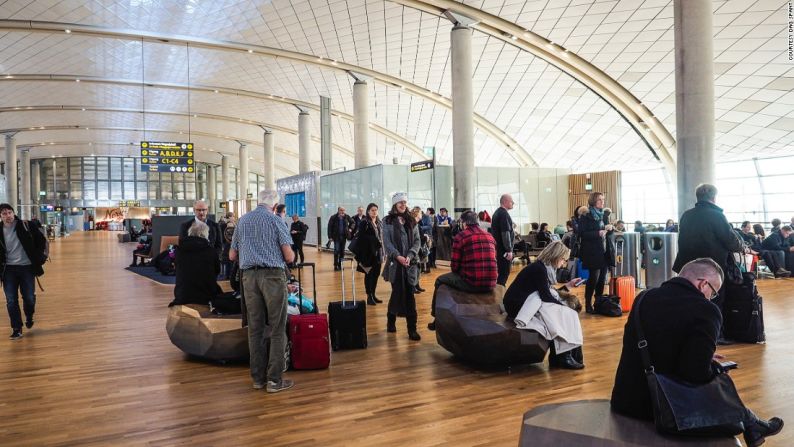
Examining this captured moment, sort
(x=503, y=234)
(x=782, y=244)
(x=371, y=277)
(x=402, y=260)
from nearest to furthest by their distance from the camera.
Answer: (x=402, y=260) → (x=503, y=234) → (x=371, y=277) → (x=782, y=244)

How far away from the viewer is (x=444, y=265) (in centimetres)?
1529

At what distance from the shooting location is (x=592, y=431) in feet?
7.73

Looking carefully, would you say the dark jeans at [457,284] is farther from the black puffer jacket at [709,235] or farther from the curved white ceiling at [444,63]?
the curved white ceiling at [444,63]

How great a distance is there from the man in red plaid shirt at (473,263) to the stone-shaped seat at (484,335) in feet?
0.51

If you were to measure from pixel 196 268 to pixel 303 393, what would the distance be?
6.96 feet

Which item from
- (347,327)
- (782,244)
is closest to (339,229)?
(347,327)

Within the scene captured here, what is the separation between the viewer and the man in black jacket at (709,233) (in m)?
5.19

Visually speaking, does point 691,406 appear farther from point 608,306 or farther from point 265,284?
point 608,306

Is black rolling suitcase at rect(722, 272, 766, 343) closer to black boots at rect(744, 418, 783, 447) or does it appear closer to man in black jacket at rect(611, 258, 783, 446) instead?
black boots at rect(744, 418, 783, 447)

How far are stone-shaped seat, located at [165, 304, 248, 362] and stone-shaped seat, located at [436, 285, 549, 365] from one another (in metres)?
1.88

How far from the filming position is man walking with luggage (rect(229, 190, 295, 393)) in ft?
14.3

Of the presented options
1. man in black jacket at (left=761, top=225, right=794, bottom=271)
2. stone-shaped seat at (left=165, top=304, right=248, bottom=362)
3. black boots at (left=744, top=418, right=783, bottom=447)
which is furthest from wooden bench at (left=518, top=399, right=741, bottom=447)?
man in black jacket at (left=761, top=225, right=794, bottom=271)

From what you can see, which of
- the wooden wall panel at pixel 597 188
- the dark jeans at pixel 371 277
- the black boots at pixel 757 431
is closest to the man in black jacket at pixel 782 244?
the dark jeans at pixel 371 277

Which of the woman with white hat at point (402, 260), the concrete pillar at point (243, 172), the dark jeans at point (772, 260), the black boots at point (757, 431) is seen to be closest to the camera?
the black boots at point (757, 431)
